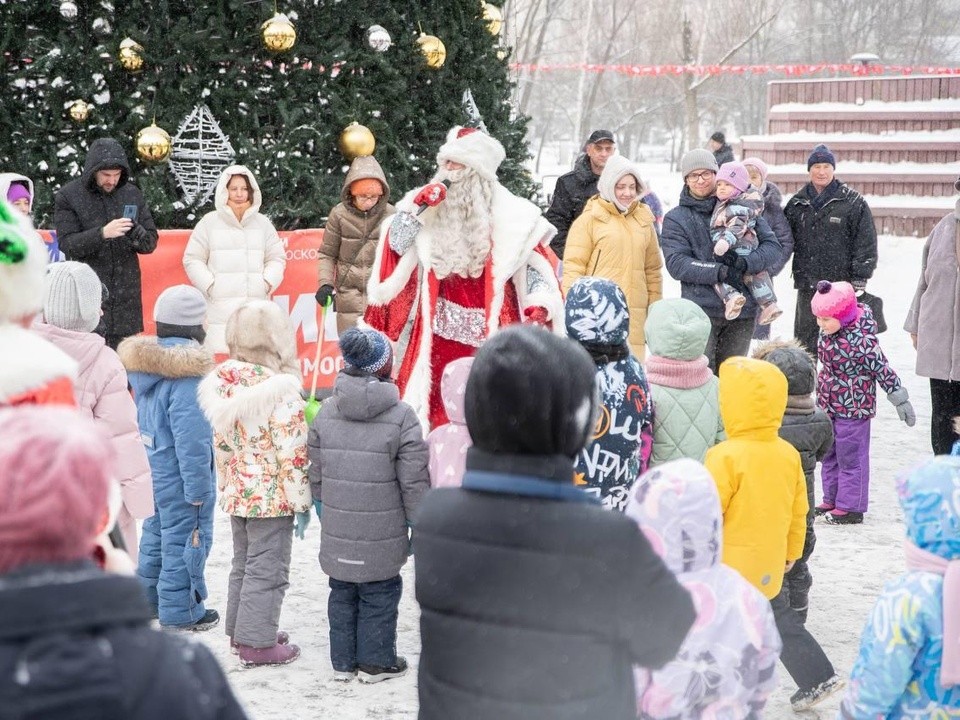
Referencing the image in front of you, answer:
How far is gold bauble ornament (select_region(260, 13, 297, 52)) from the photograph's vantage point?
8594mm

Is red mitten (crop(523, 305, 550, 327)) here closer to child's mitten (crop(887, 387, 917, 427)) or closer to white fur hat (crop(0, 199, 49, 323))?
child's mitten (crop(887, 387, 917, 427))

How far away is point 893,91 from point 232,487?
19759 millimetres

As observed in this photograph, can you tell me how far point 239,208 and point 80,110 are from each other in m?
1.47

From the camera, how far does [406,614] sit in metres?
5.60

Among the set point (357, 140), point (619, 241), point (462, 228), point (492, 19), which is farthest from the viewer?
point (492, 19)

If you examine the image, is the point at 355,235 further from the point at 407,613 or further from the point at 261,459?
the point at 261,459

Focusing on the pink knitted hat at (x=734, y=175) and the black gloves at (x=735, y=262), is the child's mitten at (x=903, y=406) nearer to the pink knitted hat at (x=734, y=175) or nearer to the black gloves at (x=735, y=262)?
the black gloves at (x=735, y=262)

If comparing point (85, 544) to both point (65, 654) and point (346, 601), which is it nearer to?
point (65, 654)

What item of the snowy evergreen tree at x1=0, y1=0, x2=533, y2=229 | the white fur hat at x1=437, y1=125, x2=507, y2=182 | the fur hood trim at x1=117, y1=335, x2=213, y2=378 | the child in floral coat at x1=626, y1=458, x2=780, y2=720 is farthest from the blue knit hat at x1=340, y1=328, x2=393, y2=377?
the snowy evergreen tree at x1=0, y1=0, x2=533, y2=229

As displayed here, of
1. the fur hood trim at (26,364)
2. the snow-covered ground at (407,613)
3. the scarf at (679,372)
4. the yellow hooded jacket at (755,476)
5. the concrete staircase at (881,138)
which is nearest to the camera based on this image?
the fur hood trim at (26,364)

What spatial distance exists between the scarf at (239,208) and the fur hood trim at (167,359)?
323 cm

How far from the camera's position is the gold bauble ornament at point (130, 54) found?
859 cm

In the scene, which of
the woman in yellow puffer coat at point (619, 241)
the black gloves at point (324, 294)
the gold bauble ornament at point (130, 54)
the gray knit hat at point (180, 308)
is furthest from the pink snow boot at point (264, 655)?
the gold bauble ornament at point (130, 54)

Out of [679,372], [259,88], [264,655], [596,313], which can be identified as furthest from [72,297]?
[259,88]
